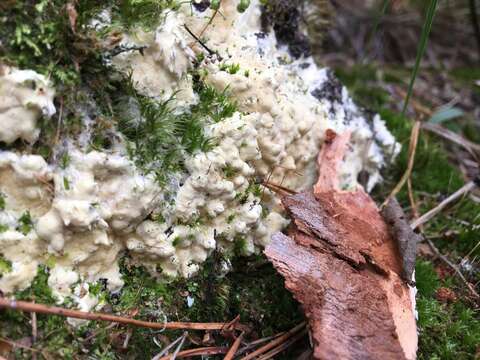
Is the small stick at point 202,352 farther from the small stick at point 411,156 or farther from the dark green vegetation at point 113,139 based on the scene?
the small stick at point 411,156

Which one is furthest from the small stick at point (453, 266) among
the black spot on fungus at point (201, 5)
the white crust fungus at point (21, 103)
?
the white crust fungus at point (21, 103)

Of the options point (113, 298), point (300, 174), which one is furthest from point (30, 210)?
point (300, 174)

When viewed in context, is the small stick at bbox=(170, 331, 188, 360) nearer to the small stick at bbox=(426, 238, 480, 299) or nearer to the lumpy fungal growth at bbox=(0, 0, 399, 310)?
the lumpy fungal growth at bbox=(0, 0, 399, 310)

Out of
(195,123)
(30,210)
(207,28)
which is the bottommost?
(30,210)

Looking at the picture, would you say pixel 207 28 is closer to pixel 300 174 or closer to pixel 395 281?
pixel 300 174

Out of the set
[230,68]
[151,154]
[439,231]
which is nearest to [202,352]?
[151,154]

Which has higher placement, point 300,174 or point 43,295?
point 300,174

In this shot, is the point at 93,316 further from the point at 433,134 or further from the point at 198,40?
the point at 433,134
